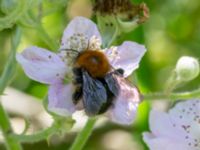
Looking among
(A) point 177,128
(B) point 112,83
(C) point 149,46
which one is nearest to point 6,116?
(B) point 112,83

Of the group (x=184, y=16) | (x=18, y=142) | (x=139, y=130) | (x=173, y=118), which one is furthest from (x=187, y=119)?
(x=184, y=16)

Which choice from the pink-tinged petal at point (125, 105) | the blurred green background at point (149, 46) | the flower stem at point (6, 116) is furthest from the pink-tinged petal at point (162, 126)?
the blurred green background at point (149, 46)

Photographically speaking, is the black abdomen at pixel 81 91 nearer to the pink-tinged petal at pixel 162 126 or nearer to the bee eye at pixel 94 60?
the bee eye at pixel 94 60

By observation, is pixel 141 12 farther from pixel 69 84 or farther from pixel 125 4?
pixel 69 84

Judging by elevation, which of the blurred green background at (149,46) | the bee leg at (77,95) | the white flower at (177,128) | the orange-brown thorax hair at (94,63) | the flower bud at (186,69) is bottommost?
the blurred green background at (149,46)

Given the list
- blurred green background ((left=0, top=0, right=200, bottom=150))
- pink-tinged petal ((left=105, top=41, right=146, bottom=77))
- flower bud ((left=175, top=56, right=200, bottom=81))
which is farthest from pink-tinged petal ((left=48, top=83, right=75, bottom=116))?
blurred green background ((left=0, top=0, right=200, bottom=150))

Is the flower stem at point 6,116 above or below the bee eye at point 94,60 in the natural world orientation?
below

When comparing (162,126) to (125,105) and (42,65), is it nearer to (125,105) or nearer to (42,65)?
(125,105)

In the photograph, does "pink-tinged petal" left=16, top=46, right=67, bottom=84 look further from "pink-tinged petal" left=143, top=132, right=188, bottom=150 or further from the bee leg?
"pink-tinged petal" left=143, top=132, right=188, bottom=150
